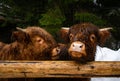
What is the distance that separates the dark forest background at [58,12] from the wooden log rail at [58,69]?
172 inches

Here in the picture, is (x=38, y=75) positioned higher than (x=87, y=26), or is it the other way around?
(x=87, y=26)

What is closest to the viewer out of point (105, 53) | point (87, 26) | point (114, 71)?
point (114, 71)

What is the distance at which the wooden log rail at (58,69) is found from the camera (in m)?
4.55

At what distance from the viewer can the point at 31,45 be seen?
546 centimetres

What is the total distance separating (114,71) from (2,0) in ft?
19.3

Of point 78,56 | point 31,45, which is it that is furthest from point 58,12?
point 78,56

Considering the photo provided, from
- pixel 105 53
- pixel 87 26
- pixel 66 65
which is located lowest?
pixel 105 53

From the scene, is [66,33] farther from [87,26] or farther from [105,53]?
[105,53]

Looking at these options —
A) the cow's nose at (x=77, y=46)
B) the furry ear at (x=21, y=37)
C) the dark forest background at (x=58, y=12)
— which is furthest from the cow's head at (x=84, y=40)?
the dark forest background at (x=58, y=12)

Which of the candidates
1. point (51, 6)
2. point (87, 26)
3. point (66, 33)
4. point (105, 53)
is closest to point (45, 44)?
point (66, 33)

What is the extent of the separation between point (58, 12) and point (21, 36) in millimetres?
3865

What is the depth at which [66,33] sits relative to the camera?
536 cm

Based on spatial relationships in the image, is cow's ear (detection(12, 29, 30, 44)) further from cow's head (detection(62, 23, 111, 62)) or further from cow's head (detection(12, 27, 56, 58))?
cow's head (detection(62, 23, 111, 62))

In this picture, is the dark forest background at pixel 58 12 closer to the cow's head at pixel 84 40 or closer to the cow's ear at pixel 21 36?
the cow's ear at pixel 21 36
